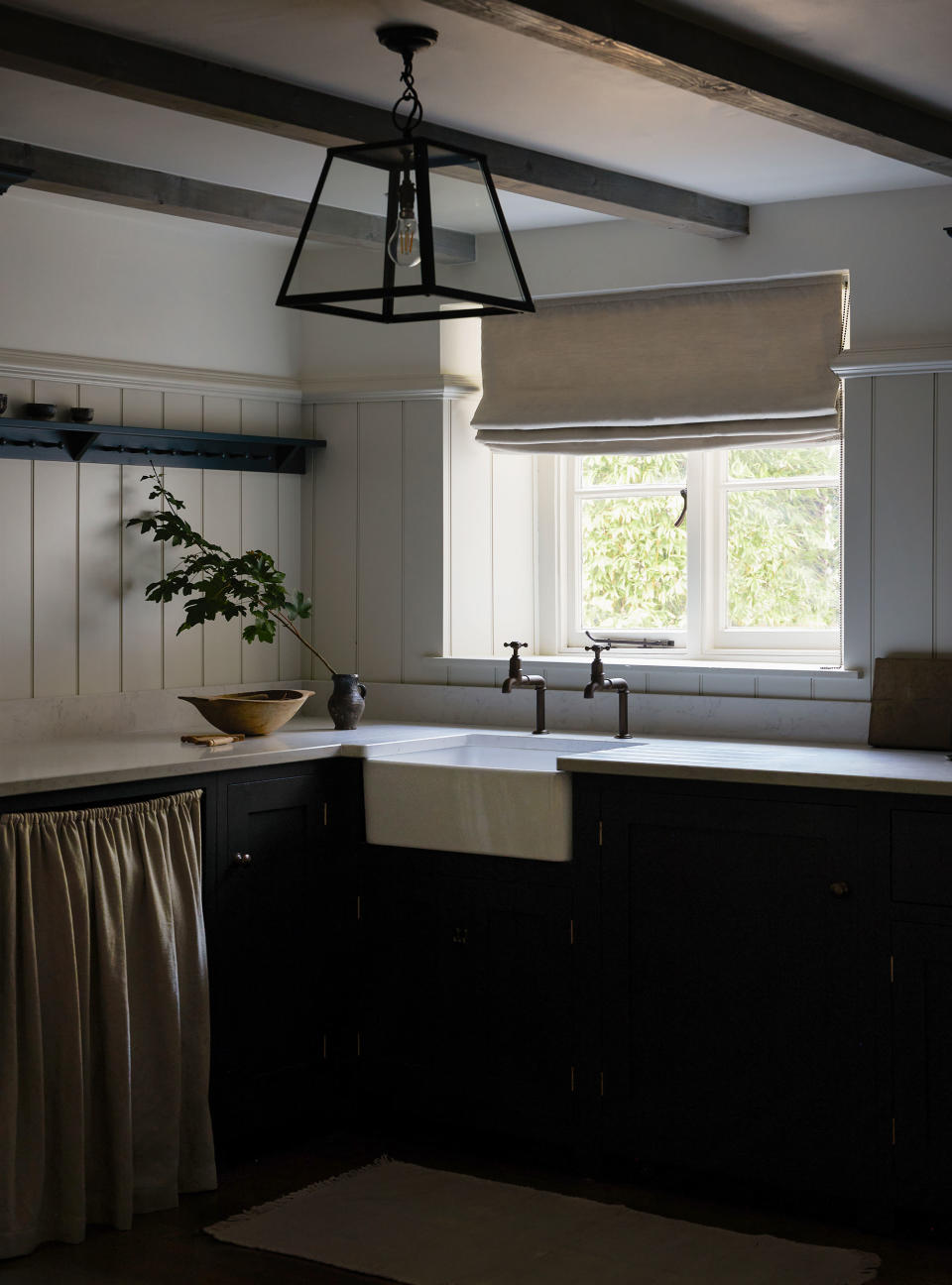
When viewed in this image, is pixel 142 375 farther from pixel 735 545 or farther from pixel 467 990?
pixel 467 990

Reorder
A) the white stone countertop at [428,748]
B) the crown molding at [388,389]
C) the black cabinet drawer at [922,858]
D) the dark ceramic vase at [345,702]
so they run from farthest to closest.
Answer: the crown molding at [388,389]
the dark ceramic vase at [345,702]
the white stone countertop at [428,748]
the black cabinet drawer at [922,858]

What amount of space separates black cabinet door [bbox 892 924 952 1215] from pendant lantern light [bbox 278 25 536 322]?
5.35 feet

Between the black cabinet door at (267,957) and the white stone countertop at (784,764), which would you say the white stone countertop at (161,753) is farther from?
the white stone countertop at (784,764)

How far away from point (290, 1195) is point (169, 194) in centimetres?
259

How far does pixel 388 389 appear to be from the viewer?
4840mm

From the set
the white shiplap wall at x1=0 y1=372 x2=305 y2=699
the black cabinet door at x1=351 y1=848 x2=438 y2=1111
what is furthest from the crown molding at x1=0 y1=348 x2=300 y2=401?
the black cabinet door at x1=351 y1=848 x2=438 y2=1111

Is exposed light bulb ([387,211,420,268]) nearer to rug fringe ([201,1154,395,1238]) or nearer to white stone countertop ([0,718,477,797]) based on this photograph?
white stone countertop ([0,718,477,797])

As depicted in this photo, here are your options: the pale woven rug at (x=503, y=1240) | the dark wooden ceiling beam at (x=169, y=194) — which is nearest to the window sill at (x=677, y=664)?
the dark wooden ceiling beam at (x=169, y=194)

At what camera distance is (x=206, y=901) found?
3.71m

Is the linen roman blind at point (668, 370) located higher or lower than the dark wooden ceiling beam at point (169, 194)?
lower

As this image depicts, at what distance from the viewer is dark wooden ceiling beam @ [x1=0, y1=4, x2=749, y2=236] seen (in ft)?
9.29

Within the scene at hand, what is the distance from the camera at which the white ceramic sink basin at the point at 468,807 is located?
370 centimetres

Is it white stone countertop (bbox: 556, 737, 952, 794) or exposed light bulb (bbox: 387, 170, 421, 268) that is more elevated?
exposed light bulb (bbox: 387, 170, 421, 268)

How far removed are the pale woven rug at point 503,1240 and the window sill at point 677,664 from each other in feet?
5.08
